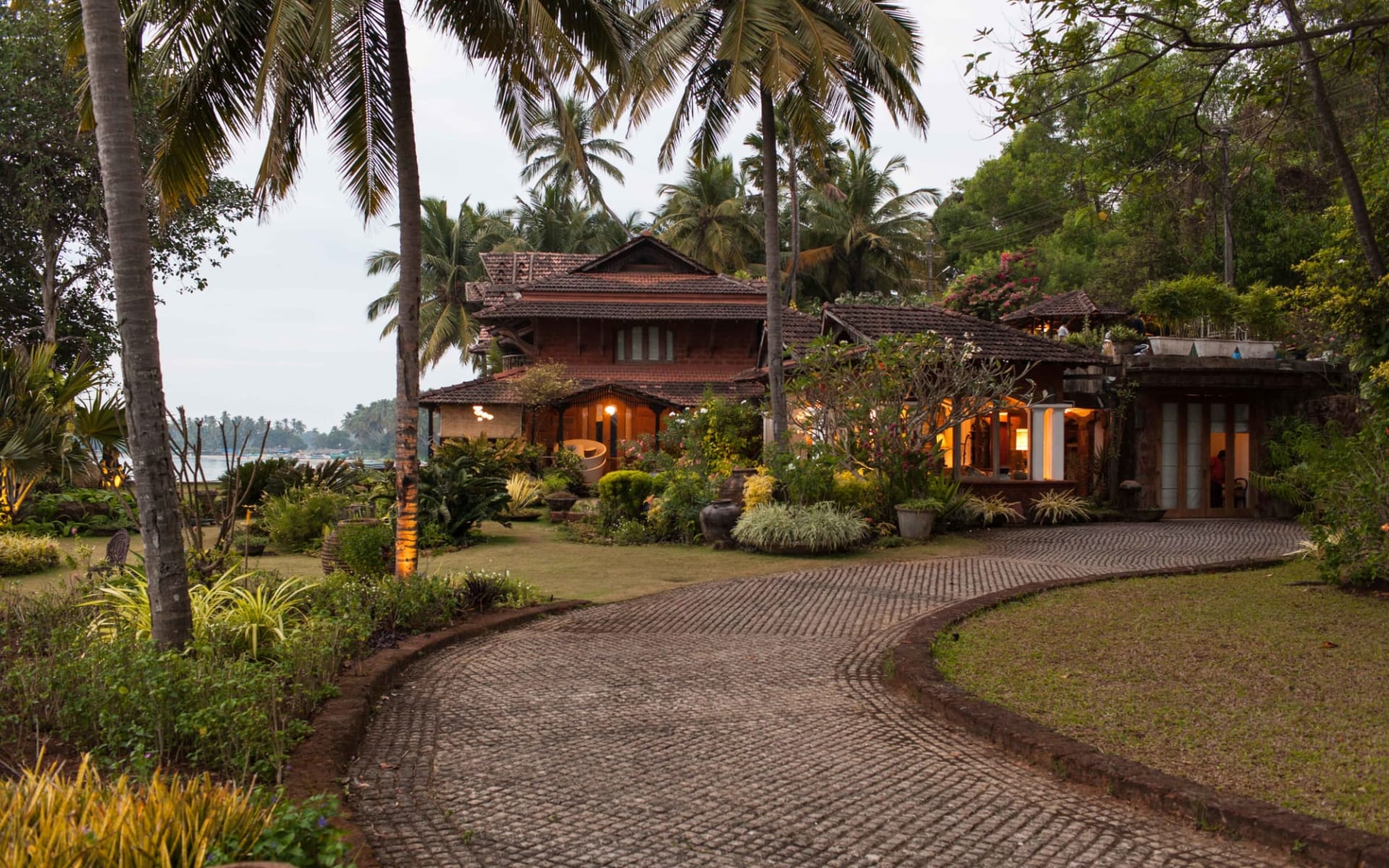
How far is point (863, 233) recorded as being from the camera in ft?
148

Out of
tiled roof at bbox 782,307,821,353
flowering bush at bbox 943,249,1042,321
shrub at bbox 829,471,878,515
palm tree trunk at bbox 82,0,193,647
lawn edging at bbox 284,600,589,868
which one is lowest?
lawn edging at bbox 284,600,589,868

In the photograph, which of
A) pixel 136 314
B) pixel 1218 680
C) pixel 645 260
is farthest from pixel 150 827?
pixel 645 260

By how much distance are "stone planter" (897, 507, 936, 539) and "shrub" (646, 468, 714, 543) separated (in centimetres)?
301

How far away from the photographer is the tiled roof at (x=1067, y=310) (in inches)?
968

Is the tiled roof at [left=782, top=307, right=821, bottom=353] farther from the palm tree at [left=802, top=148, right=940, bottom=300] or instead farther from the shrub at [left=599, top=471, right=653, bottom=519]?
the palm tree at [left=802, top=148, right=940, bottom=300]

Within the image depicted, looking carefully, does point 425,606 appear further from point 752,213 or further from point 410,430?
point 752,213

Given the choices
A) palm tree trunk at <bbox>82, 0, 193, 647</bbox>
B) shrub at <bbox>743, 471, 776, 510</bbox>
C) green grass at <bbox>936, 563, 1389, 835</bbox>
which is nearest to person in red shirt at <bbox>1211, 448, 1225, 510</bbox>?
shrub at <bbox>743, 471, 776, 510</bbox>

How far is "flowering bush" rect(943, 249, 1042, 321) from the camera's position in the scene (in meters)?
29.7

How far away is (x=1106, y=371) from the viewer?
64.1 feet

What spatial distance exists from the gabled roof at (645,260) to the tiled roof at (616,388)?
459 centimetres

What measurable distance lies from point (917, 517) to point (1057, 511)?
13.5 feet

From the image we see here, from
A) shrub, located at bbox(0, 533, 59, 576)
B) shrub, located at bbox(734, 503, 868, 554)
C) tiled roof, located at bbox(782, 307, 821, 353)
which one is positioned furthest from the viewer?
tiled roof, located at bbox(782, 307, 821, 353)

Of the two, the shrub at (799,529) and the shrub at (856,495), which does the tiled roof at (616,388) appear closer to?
the shrub at (856,495)

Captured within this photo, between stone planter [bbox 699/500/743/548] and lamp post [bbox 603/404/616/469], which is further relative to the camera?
lamp post [bbox 603/404/616/469]
